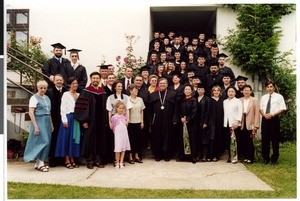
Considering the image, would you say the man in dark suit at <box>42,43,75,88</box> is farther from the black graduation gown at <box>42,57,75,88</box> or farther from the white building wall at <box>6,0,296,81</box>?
the white building wall at <box>6,0,296,81</box>

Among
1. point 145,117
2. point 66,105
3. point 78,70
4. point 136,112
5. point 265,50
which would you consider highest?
point 265,50

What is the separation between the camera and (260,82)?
9.37m

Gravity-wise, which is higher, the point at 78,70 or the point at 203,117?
the point at 78,70

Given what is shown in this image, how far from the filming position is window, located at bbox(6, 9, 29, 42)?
898 cm

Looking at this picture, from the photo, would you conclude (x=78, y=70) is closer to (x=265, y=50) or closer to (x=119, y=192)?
(x=119, y=192)

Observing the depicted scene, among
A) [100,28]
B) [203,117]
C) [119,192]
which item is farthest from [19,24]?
[119,192]

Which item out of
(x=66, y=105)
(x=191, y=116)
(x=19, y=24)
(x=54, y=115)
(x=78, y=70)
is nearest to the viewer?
(x=66, y=105)

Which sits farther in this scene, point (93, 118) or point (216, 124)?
point (216, 124)

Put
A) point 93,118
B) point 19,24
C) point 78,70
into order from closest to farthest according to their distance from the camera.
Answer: point 93,118
point 78,70
point 19,24

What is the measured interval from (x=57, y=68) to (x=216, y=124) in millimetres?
3276

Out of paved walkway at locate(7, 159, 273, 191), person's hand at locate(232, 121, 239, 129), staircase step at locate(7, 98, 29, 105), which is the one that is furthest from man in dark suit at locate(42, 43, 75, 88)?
person's hand at locate(232, 121, 239, 129)

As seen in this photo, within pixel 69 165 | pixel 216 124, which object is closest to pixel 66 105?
pixel 69 165

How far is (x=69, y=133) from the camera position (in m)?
6.75

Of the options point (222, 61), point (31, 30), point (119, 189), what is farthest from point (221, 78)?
point (31, 30)
